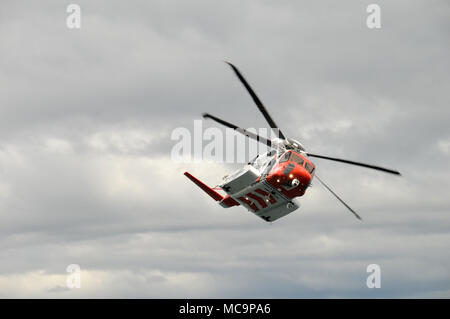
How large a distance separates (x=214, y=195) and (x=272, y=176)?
10.6 m

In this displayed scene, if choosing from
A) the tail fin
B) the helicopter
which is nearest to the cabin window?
the helicopter

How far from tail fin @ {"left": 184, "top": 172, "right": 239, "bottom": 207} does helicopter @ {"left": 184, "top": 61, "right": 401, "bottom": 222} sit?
2.42 metres

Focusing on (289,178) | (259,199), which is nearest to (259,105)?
(289,178)

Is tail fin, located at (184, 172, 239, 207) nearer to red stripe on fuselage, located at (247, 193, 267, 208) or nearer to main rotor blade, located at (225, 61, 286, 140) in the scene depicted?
red stripe on fuselage, located at (247, 193, 267, 208)

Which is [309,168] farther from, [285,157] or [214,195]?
[214,195]

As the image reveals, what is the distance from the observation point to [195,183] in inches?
1953

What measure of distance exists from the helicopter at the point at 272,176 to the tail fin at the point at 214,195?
2.42 metres

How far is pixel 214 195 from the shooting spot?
164ft
